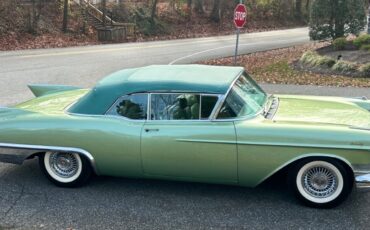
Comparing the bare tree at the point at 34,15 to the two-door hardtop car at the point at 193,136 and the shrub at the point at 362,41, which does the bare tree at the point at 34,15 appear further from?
the two-door hardtop car at the point at 193,136

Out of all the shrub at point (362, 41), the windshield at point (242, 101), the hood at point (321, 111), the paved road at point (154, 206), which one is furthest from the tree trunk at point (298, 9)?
the paved road at point (154, 206)

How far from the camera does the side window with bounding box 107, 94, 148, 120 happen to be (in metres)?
4.75

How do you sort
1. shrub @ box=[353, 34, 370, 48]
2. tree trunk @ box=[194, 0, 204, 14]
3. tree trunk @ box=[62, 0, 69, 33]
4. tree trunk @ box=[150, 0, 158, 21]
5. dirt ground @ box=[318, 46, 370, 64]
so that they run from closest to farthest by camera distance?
dirt ground @ box=[318, 46, 370, 64] < shrub @ box=[353, 34, 370, 48] < tree trunk @ box=[62, 0, 69, 33] < tree trunk @ box=[150, 0, 158, 21] < tree trunk @ box=[194, 0, 204, 14]

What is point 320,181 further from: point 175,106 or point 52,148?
point 52,148

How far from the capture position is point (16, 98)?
9789mm

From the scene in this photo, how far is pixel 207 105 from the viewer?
4617 millimetres

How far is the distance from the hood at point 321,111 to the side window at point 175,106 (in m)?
0.81

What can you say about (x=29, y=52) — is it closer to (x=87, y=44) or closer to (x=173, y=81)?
(x=87, y=44)

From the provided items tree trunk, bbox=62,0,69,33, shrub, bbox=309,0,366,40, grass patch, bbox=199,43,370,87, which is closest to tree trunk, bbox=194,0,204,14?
tree trunk, bbox=62,0,69,33

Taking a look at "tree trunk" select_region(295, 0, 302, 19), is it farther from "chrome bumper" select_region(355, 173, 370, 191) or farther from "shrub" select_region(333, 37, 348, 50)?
"chrome bumper" select_region(355, 173, 370, 191)

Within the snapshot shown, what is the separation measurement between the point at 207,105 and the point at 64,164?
1.63 meters

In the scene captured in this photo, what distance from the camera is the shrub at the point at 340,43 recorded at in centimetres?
1539

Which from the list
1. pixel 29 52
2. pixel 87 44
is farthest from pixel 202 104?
pixel 87 44

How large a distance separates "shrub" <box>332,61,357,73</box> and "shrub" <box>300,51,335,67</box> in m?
0.37
